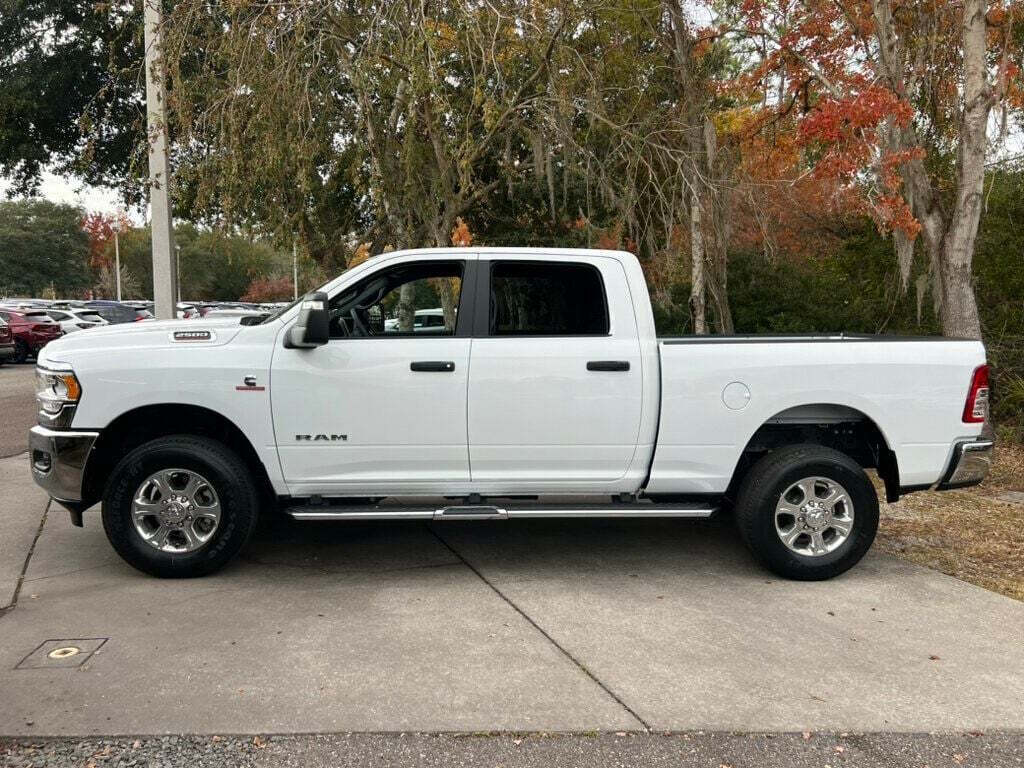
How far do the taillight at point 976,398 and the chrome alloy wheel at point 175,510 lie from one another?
4.61m

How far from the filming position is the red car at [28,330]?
2383cm

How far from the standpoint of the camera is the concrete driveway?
12.1 ft

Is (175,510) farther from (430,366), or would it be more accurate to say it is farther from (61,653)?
(430,366)

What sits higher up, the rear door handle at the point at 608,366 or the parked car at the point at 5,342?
the rear door handle at the point at 608,366

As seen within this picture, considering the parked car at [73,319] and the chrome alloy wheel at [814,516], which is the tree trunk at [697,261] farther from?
the parked car at [73,319]

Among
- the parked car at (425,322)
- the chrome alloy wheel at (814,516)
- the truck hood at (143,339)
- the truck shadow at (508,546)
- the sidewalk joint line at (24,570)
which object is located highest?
the parked car at (425,322)

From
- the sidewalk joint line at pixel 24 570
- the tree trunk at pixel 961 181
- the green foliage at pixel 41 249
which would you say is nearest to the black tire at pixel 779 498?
the sidewalk joint line at pixel 24 570

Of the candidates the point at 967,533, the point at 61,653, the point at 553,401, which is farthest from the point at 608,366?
the point at 967,533

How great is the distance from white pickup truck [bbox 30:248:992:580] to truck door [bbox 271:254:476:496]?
0.04 feet

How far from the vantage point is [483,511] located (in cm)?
530

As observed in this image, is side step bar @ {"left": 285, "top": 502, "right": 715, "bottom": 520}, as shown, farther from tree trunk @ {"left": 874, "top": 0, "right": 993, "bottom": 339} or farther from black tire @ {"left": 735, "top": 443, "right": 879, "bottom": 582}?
tree trunk @ {"left": 874, "top": 0, "right": 993, "bottom": 339}

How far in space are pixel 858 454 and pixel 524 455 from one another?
2.31 metres

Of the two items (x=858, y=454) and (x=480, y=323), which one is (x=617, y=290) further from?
(x=858, y=454)

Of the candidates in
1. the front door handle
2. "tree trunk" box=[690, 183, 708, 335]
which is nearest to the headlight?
the front door handle
